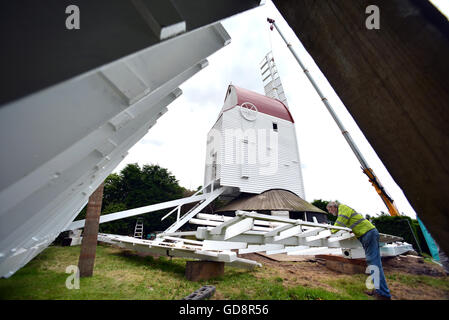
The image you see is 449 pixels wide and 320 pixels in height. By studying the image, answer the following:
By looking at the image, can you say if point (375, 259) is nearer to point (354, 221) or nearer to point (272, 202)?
point (354, 221)

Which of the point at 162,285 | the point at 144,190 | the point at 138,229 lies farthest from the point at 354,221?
the point at 144,190

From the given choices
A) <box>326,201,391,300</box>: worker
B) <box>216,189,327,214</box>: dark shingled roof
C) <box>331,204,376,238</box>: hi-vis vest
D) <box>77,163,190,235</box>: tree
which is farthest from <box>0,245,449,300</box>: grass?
<box>77,163,190,235</box>: tree

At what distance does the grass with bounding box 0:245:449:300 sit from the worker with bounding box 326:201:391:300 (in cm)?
36

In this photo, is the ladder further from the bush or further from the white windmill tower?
the bush

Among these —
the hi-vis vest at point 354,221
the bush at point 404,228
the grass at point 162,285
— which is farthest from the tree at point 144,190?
the bush at point 404,228

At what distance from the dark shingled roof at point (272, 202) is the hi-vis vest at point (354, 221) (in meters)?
7.22

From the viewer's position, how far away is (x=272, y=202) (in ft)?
39.4

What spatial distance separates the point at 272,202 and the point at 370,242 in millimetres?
8102

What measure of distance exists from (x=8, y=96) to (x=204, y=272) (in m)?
5.02

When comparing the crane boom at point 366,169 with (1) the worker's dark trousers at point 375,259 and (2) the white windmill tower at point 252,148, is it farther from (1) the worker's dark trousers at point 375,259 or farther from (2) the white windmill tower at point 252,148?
(1) the worker's dark trousers at point 375,259

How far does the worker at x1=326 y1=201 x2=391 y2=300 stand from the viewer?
11.9 ft

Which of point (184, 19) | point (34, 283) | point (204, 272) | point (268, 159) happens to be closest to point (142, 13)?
point (184, 19)

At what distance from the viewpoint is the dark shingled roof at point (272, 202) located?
11.7 meters

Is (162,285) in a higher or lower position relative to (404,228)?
lower
